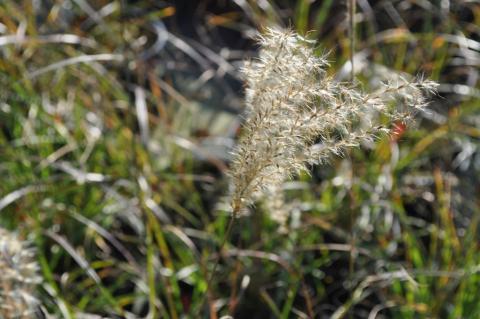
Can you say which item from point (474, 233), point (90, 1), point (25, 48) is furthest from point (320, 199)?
point (90, 1)

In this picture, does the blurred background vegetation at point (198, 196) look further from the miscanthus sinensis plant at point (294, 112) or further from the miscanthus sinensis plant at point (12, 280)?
the miscanthus sinensis plant at point (294, 112)

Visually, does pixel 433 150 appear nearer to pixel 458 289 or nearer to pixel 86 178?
pixel 458 289

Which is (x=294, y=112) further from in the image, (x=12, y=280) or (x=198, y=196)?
(x=198, y=196)

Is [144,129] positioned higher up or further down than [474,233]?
higher up

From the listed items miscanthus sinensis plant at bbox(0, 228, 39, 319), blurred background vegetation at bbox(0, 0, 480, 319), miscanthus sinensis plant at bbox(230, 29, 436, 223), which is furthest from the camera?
blurred background vegetation at bbox(0, 0, 480, 319)

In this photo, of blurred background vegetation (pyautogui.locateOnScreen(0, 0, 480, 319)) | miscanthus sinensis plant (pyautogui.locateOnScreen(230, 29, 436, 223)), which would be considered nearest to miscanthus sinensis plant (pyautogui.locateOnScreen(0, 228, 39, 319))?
blurred background vegetation (pyautogui.locateOnScreen(0, 0, 480, 319))

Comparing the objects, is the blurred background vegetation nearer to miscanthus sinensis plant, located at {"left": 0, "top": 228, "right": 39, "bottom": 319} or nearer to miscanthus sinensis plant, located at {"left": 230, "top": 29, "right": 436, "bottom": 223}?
miscanthus sinensis plant, located at {"left": 0, "top": 228, "right": 39, "bottom": 319}
